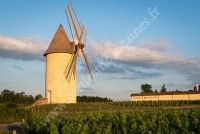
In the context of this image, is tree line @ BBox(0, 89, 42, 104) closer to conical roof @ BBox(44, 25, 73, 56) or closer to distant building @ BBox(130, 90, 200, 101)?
distant building @ BBox(130, 90, 200, 101)

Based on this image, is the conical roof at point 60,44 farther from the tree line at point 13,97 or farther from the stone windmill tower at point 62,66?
the tree line at point 13,97

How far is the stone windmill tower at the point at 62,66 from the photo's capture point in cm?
4675

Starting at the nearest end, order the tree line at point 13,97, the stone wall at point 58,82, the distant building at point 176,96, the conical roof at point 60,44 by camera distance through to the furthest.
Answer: the stone wall at point 58,82 → the conical roof at point 60,44 → the distant building at point 176,96 → the tree line at point 13,97

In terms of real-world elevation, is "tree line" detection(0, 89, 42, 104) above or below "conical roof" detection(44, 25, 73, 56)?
below

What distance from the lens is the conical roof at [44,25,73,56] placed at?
48.0 metres

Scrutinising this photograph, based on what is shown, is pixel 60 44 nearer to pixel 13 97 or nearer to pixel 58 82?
pixel 58 82

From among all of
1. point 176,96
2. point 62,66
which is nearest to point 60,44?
point 62,66

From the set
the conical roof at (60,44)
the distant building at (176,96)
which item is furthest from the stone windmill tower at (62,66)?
the distant building at (176,96)

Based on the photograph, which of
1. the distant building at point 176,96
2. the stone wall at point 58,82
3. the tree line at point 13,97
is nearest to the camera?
the stone wall at point 58,82

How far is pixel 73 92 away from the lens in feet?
157

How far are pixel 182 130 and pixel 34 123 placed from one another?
7528 mm

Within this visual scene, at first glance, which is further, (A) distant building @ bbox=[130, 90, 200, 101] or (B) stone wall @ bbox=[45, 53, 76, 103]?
(A) distant building @ bbox=[130, 90, 200, 101]

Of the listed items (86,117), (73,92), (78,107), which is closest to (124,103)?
(73,92)

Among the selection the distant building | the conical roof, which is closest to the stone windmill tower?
the conical roof
